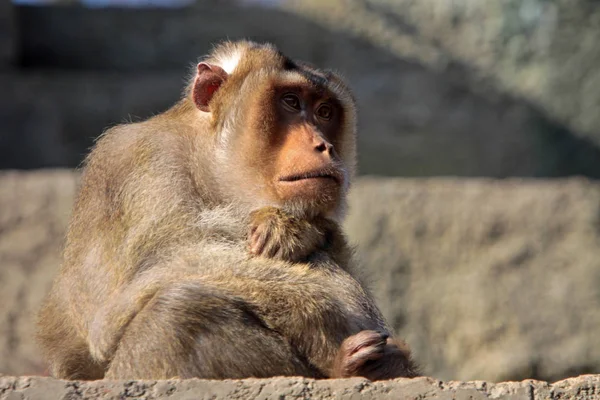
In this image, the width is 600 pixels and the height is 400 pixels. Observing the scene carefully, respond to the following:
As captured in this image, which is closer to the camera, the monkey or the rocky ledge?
the rocky ledge

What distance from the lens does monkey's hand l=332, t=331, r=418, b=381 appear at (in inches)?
200

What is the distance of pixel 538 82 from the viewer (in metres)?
12.7

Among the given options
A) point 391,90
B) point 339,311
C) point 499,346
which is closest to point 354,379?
point 339,311

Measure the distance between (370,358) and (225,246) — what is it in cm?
86

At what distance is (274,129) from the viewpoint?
5.95 m

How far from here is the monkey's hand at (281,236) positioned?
5469 mm

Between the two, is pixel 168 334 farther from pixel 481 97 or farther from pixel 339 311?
pixel 481 97

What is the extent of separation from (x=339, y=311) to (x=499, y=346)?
4.37 metres

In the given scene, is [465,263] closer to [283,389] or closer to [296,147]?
[296,147]

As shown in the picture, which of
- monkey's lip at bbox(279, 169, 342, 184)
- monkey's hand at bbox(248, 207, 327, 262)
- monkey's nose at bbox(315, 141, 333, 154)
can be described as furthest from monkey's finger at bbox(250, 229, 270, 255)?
monkey's nose at bbox(315, 141, 333, 154)

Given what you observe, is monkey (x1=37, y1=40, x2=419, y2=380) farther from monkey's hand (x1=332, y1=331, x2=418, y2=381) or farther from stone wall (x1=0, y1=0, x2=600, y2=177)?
stone wall (x1=0, y1=0, x2=600, y2=177)

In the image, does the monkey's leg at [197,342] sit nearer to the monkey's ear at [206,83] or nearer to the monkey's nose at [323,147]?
the monkey's nose at [323,147]

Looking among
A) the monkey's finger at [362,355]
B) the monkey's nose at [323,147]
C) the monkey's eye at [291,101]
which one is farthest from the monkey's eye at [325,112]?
the monkey's finger at [362,355]

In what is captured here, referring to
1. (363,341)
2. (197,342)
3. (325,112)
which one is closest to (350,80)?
(325,112)
